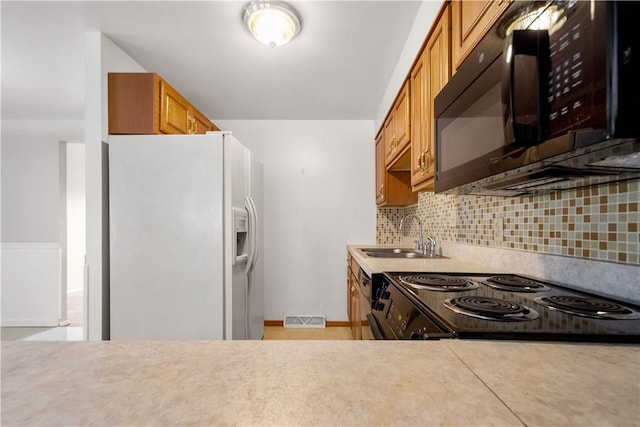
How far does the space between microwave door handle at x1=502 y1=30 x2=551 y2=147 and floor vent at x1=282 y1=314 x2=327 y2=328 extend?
10.7 feet

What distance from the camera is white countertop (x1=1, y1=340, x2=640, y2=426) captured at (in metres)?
0.31

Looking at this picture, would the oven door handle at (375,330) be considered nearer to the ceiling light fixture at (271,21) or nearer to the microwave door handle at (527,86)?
the microwave door handle at (527,86)

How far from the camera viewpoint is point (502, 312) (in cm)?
76

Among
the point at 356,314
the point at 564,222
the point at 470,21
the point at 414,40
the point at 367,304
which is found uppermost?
the point at 414,40

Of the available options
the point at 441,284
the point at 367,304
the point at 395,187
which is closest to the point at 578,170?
the point at 441,284

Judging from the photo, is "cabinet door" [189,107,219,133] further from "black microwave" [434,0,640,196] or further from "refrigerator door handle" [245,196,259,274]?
"black microwave" [434,0,640,196]

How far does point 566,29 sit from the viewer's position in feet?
1.84

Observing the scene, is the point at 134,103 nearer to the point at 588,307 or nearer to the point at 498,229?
the point at 498,229

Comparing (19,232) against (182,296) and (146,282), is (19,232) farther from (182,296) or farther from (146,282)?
(182,296)

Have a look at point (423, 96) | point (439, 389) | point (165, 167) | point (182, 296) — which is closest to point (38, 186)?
point (165, 167)

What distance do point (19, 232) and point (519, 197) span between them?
17.3 feet

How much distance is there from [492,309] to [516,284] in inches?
17.7

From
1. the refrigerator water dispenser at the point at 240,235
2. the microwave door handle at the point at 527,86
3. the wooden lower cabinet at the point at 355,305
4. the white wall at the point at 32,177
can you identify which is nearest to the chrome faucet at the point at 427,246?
the wooden lower cabinet at the point at 355,305

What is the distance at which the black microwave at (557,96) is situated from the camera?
0.47 m
